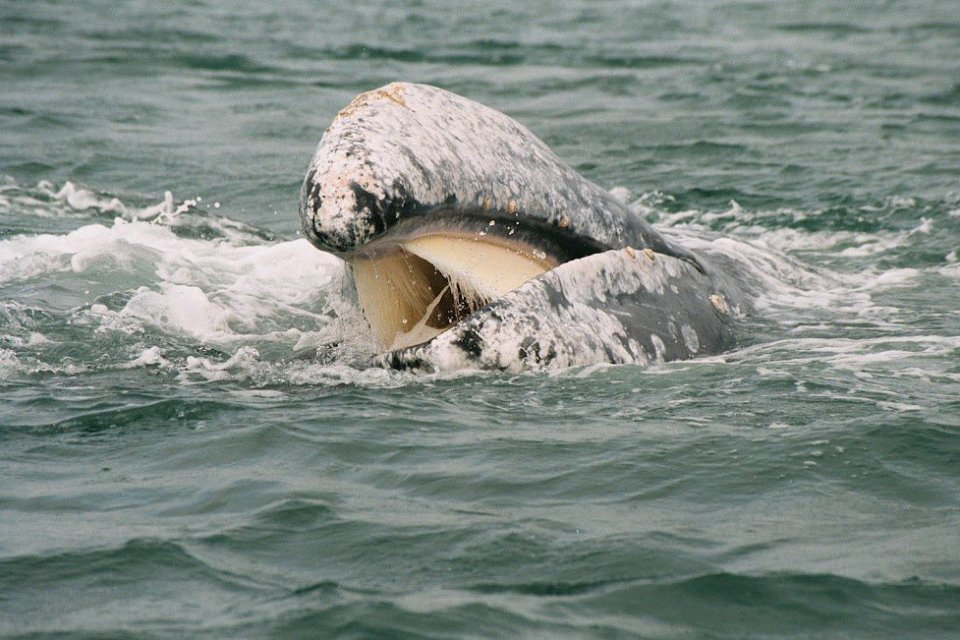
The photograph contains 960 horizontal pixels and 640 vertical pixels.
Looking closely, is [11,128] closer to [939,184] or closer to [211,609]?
[939,184]

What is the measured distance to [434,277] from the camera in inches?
280

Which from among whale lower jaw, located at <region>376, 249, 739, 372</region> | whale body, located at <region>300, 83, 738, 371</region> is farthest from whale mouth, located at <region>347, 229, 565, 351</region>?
whale lower jaw, located at <region>376, 249, 739, 372</region>

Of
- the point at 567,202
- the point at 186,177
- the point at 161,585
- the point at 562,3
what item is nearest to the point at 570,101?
the point at 186,177

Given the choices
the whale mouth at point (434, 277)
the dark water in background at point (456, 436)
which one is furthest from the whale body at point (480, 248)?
the dark water in background at point (456, 436)

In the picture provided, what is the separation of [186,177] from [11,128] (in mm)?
2863

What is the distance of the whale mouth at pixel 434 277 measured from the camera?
673cm

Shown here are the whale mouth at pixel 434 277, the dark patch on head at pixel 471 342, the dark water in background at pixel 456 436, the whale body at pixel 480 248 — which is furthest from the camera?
the whale mouth at pixel 434 277

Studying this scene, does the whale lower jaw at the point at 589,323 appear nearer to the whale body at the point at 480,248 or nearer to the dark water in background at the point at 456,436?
the whale body at the point at 480,248

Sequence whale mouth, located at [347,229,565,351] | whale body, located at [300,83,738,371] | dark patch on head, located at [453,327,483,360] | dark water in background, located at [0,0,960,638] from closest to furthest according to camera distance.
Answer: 1. dark water in background, located at [0,0,960,638]
2. whale body, located at [300,83,738,371]
3. dark patch on head, located at [453,327,483,360]
4. whale mouth, located at [347,229,565,351]

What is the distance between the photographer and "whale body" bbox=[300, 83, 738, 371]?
20.7 feet

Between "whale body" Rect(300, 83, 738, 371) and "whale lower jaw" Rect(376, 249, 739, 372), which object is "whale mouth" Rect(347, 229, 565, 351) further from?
"whale lower jaw" Rect(376, 249, 739, 372)

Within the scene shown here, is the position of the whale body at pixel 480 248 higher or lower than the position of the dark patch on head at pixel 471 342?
higher

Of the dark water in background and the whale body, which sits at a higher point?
the whale body

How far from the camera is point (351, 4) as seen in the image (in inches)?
960
